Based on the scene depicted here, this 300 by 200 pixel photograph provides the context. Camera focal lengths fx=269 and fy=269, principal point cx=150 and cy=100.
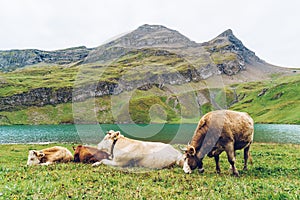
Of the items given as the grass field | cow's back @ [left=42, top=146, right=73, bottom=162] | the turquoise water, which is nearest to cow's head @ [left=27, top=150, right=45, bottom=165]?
cow's back @ [left=42, top=146, right=73, bottom=162]

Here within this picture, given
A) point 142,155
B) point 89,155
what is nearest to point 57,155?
point 89,155

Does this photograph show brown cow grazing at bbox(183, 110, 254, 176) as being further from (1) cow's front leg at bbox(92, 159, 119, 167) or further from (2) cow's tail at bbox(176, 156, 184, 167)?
(1) cow's front leg at bbox(92, 159, 119, 167)

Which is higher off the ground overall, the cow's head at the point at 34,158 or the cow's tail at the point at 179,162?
the cow's head at the point at 34,158

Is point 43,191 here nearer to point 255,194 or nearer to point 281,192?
point 255,194

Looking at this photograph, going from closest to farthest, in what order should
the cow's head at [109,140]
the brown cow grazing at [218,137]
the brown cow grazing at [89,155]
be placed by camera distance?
the brown cow grazing at [218,137], the cow's head at [109,140], the brown cow grazing at [89,155]

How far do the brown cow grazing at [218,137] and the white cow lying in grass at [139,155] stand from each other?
262cm

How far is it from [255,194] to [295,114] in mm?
187386

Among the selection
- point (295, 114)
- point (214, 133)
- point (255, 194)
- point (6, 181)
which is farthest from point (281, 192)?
point (295, 114)

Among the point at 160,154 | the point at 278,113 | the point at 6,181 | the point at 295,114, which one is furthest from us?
the point at 278,113

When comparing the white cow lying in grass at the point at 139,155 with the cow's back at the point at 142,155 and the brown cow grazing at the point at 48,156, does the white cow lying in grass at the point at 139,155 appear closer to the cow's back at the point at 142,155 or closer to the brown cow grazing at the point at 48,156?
the cow's back at the point at 142,155

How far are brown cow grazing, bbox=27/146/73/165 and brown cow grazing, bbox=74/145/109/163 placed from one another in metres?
0.87

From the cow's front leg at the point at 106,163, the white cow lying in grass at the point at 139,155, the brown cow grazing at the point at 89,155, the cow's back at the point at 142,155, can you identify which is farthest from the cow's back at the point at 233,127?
the brown cow grazing at the point at 89,155

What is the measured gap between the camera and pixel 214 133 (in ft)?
47.7

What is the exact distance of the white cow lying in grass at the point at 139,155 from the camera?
55.5 feet
